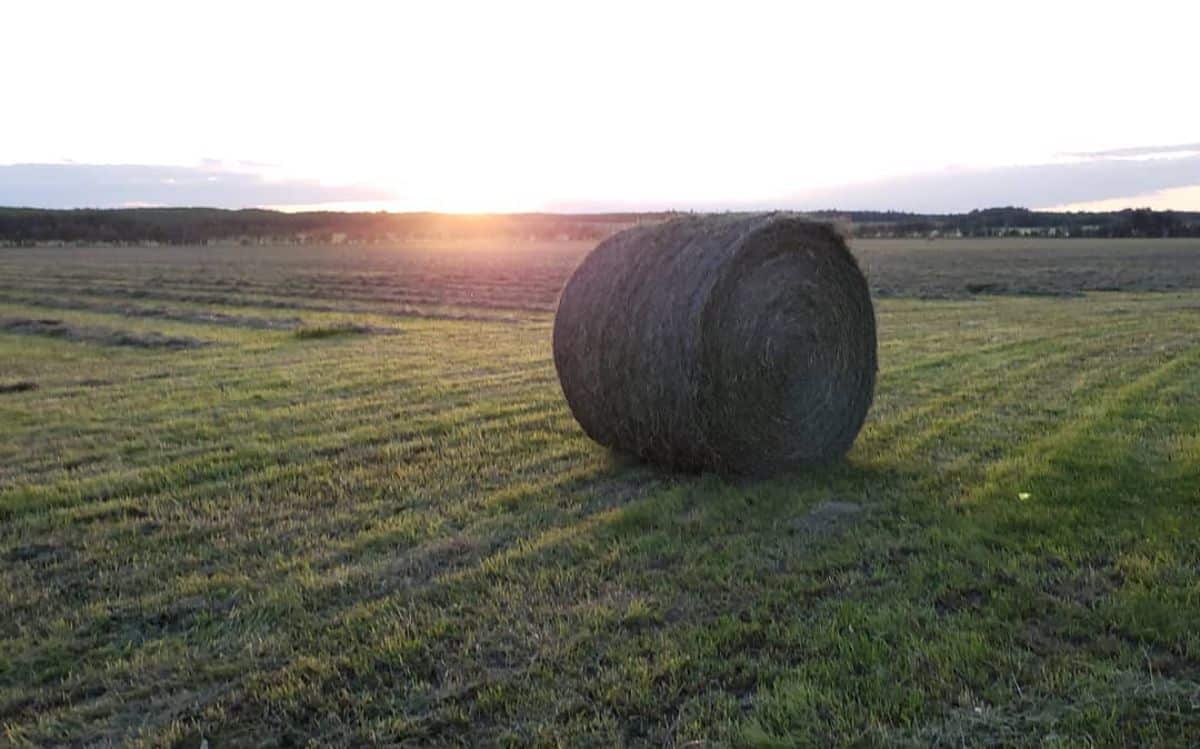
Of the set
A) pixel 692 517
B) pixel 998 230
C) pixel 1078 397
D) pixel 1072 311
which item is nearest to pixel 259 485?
pixel 692 517

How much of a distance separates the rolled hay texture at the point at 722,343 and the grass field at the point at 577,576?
0.34 metres

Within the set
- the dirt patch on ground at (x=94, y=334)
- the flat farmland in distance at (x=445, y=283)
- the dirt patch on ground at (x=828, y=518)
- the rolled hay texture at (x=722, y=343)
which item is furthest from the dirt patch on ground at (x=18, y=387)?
Result: the flat farmland in distance at (x=445, y=283)

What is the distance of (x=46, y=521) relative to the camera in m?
6.03

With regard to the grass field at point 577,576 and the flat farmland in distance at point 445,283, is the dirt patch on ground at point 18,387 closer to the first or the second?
the grass field at point 577,576

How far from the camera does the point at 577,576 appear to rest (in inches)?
195

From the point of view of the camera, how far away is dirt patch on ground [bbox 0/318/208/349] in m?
17.1

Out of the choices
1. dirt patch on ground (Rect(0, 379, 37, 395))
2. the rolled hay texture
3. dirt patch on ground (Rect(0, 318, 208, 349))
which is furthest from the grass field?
dirt patch on ground (Rect(0, 318, 208, 349))

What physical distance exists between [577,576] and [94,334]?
1682 centimetres

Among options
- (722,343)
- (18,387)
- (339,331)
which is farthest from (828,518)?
(339,331)

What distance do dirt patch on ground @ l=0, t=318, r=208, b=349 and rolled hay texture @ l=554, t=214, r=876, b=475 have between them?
37.2 ft

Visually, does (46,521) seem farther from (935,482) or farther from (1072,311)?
(1072,311)

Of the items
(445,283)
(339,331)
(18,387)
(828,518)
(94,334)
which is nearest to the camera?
(828,518)

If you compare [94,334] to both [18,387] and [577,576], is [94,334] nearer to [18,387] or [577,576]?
[18,387]

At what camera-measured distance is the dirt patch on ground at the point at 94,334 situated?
17.1 m
